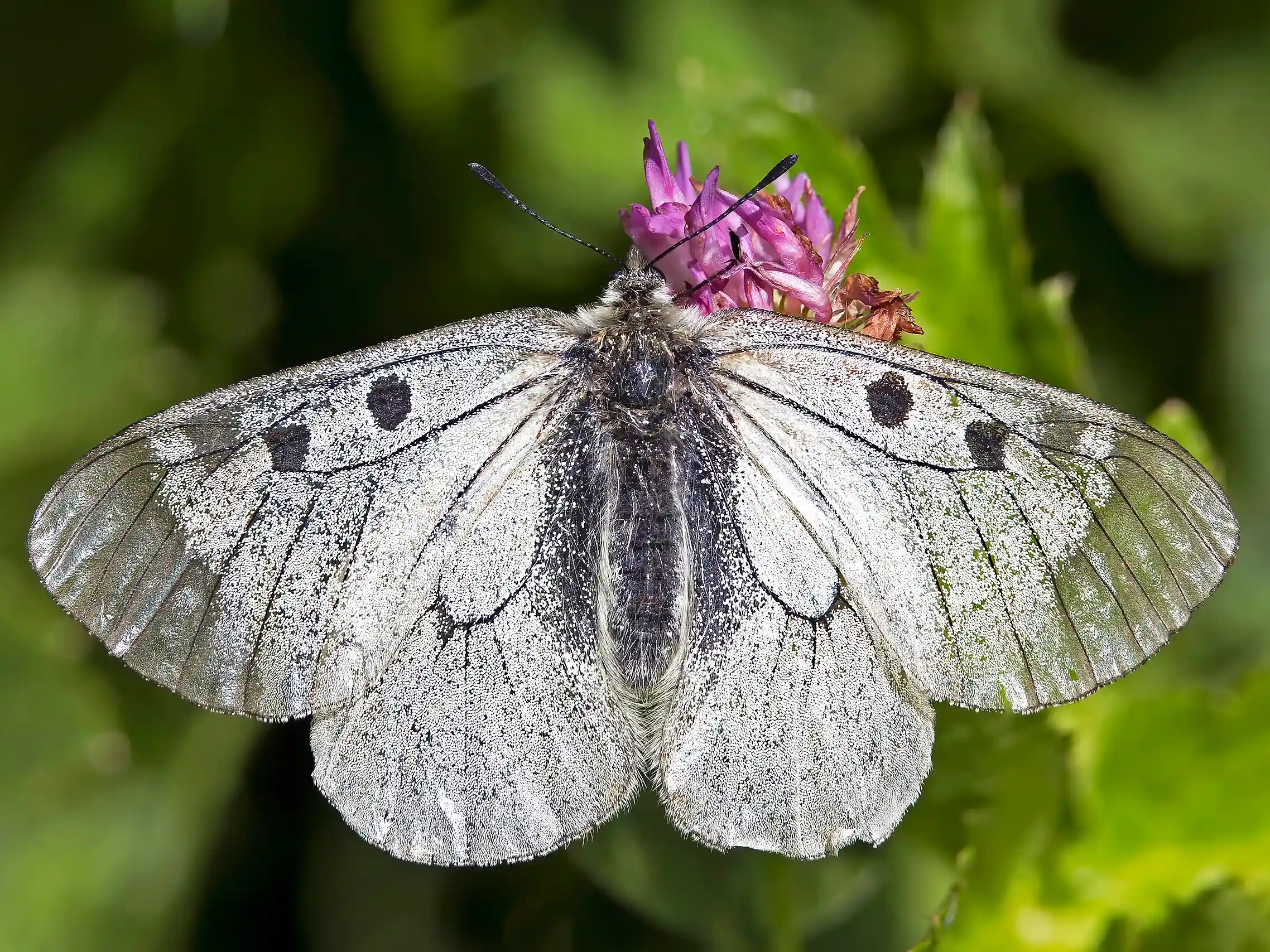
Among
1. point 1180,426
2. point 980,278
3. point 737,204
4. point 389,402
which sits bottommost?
point 389,402

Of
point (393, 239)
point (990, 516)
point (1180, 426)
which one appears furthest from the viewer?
point (393, 239)

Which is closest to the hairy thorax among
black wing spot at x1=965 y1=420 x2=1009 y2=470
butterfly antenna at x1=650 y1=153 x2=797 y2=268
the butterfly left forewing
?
butterfly antenna at x1=650 y1=153 x2=797 y2=268

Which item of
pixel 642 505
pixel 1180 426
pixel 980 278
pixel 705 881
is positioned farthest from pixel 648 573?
pixel 1180 426

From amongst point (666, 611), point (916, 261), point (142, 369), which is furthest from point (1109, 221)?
point (142, 369)

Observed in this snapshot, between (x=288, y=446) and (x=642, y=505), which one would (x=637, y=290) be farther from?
(x=288, y=446)

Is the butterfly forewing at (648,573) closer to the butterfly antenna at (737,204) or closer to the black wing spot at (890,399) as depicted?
the black wing spot at (890,399)

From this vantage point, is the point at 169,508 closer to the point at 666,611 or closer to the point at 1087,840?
the point at 666,611
